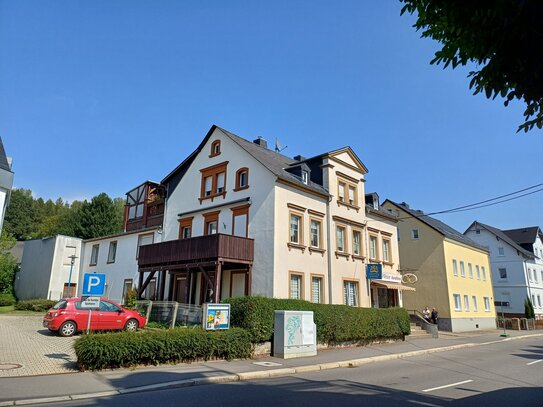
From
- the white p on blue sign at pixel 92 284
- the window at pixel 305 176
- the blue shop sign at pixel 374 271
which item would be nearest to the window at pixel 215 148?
the window at pixel 305 176

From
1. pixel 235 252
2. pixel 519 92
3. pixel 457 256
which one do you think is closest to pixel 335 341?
pixel 235 252

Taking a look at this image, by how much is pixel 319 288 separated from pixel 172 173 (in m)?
13.5

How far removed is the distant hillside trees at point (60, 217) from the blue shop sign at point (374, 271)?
36.5 metres

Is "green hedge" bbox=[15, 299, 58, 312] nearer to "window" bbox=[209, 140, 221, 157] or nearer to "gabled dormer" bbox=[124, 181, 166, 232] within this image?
"gabled dormer" bbox=[124, 181, 166, 232]

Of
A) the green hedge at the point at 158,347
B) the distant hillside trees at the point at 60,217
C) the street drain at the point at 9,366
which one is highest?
the distant hillside trees at the point at 60,217

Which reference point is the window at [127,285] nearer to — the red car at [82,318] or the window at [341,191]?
the red car at [82,318]

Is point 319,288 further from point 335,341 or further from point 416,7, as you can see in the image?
point 416,7

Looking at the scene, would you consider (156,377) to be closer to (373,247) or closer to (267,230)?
(267,230)

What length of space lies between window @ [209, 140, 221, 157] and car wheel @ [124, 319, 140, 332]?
1192 cm

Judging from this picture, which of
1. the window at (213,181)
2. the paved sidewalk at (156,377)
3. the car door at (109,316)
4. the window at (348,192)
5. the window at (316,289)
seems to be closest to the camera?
the paved sidewalk at (156,377)

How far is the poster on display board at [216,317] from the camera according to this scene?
1510 cm

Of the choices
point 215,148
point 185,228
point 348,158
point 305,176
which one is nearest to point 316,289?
point 305,176

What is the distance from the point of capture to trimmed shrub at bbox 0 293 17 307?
36.4 meters

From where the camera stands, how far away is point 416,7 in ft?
20.3
